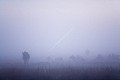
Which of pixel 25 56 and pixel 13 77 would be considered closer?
pixel 13 77

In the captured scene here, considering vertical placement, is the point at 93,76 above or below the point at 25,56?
below

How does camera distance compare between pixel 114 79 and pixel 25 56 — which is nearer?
pixel 114 79

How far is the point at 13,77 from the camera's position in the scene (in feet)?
156

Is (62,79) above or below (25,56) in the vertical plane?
below

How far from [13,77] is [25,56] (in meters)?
80.2

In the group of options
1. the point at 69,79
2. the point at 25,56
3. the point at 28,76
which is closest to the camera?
the point at 69,79

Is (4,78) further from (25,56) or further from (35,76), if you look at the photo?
(25,56)

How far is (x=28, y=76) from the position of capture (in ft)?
157

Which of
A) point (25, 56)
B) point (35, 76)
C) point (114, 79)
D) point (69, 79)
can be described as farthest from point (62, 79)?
point (25, 56)

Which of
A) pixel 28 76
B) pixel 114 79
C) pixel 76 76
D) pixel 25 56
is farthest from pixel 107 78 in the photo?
pixel 25 56

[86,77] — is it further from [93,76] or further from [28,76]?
[28,76]

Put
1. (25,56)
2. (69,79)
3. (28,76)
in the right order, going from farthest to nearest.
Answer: (25,56) < (28,76) < (69,79)

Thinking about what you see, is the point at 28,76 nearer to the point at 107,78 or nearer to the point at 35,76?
the point at 35,76

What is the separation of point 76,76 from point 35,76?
6.66m
